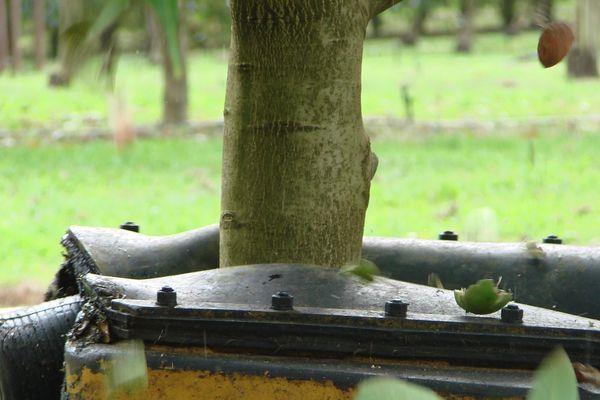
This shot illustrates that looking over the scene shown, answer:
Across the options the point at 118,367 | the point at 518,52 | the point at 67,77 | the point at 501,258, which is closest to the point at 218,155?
the point at 501,258

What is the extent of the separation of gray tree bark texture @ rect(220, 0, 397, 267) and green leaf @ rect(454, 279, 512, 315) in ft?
1.60

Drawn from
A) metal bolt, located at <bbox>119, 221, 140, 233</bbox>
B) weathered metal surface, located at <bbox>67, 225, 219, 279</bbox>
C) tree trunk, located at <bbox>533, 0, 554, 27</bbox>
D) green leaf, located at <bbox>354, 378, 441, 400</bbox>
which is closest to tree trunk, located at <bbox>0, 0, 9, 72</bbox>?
green leaf, located at <bbox>354, 378, 441, 400</bbox>

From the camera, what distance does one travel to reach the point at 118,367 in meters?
1.68

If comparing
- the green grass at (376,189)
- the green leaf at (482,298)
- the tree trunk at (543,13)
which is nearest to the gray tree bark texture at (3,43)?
the tree trunk at (543,13)

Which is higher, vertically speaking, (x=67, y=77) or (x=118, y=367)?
(x=67, y=77)

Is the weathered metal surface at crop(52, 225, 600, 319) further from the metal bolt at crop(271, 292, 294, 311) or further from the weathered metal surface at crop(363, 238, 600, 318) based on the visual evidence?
the metal bolt at crop(271, 292, 294, 311)

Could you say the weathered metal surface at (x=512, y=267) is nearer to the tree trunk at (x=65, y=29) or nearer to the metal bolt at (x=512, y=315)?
the metal bolt at (x=512, y=315)

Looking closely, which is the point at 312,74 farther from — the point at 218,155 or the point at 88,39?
the point at 218,155

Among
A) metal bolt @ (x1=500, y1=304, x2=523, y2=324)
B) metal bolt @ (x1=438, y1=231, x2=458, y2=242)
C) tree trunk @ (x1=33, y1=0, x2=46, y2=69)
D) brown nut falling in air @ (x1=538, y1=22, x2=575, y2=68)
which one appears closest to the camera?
brown nut falling in air @ (x1=538, y1=22, x2=575, y2=68)

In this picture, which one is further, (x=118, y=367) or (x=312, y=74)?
(x=312, y=74)

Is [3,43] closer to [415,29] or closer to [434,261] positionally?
[434,261]

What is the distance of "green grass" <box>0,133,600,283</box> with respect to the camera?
5871 mm

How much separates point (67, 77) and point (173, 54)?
0.16 meters

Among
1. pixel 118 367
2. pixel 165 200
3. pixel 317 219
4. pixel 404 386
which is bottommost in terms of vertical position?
pixel 165 200
